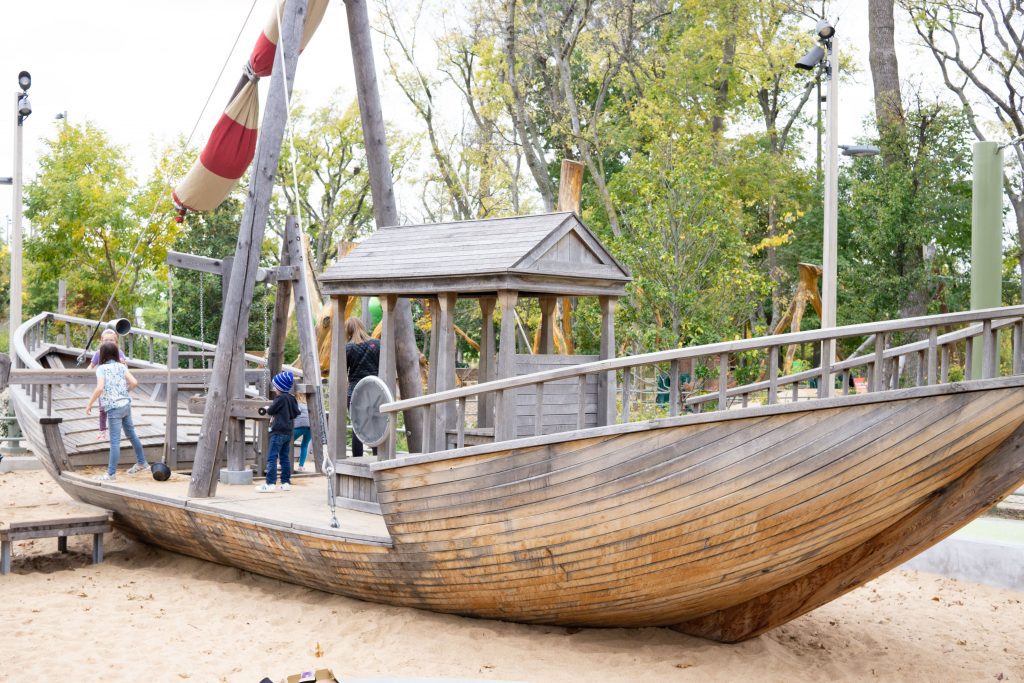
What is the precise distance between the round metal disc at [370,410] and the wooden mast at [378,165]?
1.23 m

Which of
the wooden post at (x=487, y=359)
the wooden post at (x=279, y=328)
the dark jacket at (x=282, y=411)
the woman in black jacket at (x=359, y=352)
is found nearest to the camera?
the wooden post at (x=487, y=359)

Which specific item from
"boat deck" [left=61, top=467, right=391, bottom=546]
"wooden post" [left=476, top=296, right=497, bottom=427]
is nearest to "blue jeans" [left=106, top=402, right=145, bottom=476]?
"boat deck" [left=61, top=467, right=391, bottom=546]

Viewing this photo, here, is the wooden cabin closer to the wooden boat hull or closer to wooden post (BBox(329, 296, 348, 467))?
wooden post (BBox(329, 296, 348, 467))

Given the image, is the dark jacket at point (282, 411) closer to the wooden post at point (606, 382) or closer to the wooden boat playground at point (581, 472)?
the wooden boat playground at point (581, 472)

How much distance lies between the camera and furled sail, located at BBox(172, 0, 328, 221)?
8.72 m

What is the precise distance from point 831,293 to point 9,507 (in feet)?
29.5

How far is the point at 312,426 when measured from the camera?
866cm

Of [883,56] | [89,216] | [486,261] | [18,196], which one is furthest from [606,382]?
[89,216]

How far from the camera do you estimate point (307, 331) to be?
756 centimetres

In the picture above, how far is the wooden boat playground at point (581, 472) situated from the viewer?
4.76m

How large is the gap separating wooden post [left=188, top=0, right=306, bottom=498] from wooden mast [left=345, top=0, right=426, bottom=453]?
79cm

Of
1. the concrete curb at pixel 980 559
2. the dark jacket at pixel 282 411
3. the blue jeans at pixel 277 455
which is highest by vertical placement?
the dark jacket at pixel 282 411

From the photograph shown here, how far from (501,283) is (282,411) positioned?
102 inches

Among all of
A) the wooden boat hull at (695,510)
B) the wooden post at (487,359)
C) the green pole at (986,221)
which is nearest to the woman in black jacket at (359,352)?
the wooden post at (487,359)
